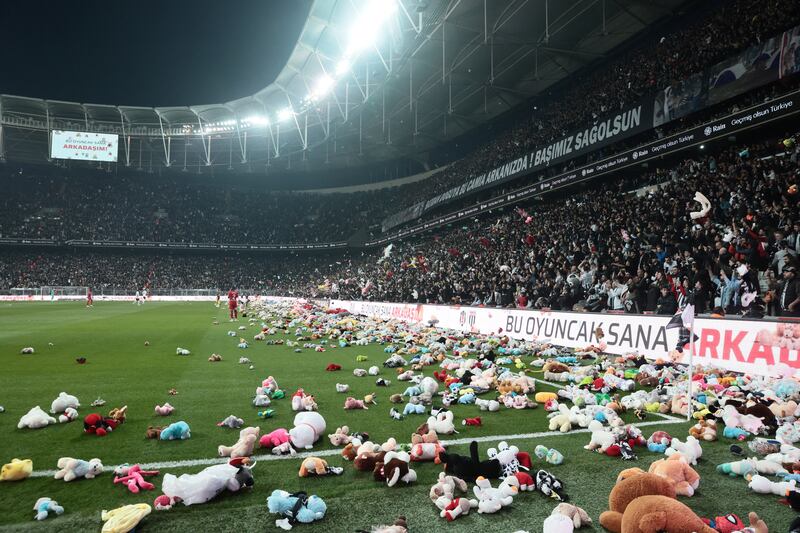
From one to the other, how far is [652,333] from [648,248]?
662 centimetres

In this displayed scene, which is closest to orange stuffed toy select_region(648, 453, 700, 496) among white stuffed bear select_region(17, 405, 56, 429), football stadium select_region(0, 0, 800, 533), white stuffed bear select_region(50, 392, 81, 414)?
football stadium select_region(0, 0, 800, 533)

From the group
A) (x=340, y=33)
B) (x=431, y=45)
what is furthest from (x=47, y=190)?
(x=431, y=45)

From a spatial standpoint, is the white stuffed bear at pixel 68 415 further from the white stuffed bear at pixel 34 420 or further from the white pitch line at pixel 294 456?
the white pitch line at pixel 294 456

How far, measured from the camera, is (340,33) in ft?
98.6

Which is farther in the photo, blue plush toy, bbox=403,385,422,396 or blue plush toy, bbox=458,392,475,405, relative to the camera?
blue plush toy, bbox=403,385,422,396

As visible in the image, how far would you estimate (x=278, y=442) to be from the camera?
4.66 metres

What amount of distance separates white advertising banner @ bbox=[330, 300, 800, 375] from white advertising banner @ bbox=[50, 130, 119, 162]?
49.7 m

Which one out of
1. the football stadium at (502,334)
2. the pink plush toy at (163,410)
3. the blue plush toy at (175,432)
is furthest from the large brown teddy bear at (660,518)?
the pink plush toy at (163,410)

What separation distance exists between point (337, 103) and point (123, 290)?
34.0m

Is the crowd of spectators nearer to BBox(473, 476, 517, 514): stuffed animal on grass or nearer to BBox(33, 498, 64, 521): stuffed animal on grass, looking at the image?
BBox(473, 476, 517, 514): stuffed animal on grass

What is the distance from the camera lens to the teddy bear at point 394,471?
3810mm

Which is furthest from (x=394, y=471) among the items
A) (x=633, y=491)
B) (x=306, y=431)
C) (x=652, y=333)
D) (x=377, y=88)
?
(x=377, y=88)

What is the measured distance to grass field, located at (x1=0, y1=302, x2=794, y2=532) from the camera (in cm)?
323

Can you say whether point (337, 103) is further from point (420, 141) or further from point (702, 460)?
point (702, 460)
